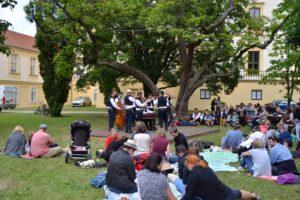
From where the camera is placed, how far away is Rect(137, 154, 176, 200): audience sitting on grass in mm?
6820

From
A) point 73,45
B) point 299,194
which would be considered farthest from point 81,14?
point 299,194

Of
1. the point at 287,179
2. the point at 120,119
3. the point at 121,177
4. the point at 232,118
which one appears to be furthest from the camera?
the point at 232,118

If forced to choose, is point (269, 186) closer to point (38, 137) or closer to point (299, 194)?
point (299, 194)

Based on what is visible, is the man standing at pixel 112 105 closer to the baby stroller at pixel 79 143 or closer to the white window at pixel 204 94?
the baby stroller at pixel 79 143

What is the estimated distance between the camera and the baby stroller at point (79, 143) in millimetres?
11914

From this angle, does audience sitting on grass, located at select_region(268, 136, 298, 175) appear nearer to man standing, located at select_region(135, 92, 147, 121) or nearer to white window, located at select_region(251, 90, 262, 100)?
man standing, located at select_region(135, 92, 147, 121)

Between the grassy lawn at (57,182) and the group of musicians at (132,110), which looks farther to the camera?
the group of musicians at (132,110)

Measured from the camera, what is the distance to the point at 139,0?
26.3 m

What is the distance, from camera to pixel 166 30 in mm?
23047

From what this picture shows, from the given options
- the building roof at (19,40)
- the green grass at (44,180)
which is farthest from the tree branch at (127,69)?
the building roof at (19,40)

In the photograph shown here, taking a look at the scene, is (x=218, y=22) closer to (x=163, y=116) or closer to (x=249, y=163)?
(x=163, y=116)

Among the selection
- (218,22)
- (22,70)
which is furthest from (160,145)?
(22,70)

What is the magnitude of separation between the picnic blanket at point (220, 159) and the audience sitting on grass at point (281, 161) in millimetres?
1100

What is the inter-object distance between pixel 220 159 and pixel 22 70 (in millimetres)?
43542
